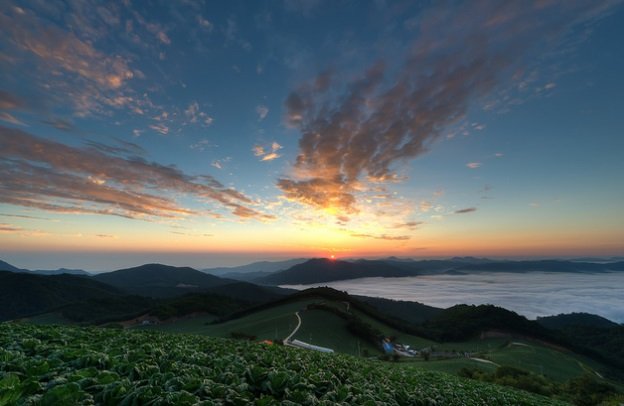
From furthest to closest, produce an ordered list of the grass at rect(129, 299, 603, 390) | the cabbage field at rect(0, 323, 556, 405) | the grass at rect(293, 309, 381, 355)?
the grass at rect(293, 309, 381, 355)
the grass at rect(129, 299, 603, 390)
the cabbage field at rect(0, 323, 556, 405)

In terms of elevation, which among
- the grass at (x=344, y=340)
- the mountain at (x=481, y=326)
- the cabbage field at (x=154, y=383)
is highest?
the cabbage field at (x=154, y=383)

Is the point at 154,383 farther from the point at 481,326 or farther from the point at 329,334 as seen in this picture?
the point at 481,326

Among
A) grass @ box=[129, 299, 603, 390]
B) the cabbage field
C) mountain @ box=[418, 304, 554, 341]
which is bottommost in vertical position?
mountain @ box=[418, 304, 554, 341]

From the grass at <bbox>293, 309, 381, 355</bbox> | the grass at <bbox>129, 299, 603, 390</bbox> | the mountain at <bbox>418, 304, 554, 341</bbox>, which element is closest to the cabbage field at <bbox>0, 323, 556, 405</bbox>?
the grass at <bbox>129, 299, 603, 390</bbox>

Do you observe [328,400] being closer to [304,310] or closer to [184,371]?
[184,371]

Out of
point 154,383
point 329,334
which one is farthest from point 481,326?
point 154,383

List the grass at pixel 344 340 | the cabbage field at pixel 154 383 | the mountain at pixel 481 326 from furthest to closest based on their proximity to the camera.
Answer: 1. the mountain at pixel 481 326
2. the grass at pixel 344 340
3. the cabbage field at pixel 154 383

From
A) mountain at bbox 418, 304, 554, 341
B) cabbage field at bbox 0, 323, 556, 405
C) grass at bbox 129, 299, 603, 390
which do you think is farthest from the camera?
mountain at bbox 418, 304, 554, 341

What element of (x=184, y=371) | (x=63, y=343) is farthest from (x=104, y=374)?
(x=63, y=343)

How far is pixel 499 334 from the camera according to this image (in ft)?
446

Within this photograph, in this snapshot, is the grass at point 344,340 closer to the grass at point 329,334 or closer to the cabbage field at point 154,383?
the grass at point 329,334

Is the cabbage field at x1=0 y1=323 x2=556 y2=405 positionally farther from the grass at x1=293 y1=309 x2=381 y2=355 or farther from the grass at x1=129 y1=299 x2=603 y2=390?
the grass at x1=293 y1=309 x2=381 y2=355

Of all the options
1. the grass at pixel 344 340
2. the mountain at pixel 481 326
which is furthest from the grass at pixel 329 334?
the mountain at pixel 481 326

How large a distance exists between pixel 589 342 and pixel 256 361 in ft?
783
